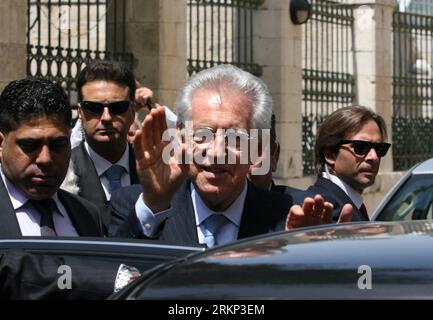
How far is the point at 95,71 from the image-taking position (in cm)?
677

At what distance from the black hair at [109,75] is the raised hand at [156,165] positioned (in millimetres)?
2274

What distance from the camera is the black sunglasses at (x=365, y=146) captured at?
6.37 metres

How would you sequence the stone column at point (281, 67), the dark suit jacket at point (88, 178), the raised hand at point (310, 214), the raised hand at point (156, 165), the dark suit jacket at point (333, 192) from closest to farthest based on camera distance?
the raised hand at point (310, 214), the raised hand at point (156, 165), the dark suit jacket at point (333, 192), the dark suit jacket at point (88, 178), the stone column at point (281, 67)

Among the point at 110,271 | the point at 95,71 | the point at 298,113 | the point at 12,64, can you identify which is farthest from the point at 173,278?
the point at 298,113

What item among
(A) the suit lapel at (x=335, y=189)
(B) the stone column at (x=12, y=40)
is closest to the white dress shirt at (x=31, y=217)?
(A) the suit lapel at (x=335, y=189)

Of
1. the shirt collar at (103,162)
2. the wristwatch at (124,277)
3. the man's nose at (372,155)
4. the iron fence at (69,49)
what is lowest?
the wristwatch at (124,277)

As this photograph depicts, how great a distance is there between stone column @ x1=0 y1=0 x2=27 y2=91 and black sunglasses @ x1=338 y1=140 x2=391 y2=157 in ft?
17.9

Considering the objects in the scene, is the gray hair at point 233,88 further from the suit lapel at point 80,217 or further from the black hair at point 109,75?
the black hair at point 109,75

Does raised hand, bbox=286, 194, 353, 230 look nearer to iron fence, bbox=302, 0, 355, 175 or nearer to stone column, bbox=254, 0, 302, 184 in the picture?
stone column, bbox=254, 0, 302, 184

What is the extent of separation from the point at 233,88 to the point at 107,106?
1.95 metres

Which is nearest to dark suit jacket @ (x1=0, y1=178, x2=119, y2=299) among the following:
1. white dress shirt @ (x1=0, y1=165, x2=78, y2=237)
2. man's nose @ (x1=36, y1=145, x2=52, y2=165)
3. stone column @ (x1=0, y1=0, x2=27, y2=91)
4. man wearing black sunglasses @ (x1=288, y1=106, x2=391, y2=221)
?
white dress shirt @ (x1=0, y1=165, x2=78, y2=237)
